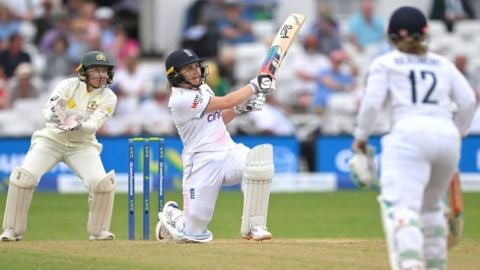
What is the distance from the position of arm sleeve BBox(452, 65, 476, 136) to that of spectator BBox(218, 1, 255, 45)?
11.8m

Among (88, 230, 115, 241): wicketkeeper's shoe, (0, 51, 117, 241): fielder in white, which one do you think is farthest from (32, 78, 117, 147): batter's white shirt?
(88, 230, 115, 241): wicketkeeper's shoe

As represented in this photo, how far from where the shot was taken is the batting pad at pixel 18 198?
9734mm

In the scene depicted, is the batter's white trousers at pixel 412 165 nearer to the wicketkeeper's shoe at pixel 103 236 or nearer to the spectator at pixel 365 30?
the wicketkeeper's shoe at pixel 103 236

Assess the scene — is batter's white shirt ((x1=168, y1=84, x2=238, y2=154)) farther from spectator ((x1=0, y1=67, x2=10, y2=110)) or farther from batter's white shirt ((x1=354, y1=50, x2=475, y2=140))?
spectator ((x1=0, y1=67, x2=10, y2=110))

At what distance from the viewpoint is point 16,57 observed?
58.5 ft

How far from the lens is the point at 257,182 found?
9219 mm

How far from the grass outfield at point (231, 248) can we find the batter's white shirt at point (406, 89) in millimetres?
1280

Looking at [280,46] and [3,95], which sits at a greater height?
[280,46]

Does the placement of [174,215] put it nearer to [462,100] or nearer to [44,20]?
[462,100]

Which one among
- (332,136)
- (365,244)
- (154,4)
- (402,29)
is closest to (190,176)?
(365,244)

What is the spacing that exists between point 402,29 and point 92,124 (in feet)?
11.0

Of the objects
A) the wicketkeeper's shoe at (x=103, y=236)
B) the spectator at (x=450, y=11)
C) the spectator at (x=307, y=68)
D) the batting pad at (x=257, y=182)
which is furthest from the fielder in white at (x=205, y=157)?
the spectator at (x=450, y=11)

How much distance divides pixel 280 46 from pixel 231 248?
5.66 feet

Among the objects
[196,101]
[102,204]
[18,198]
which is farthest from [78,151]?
[196,101]
